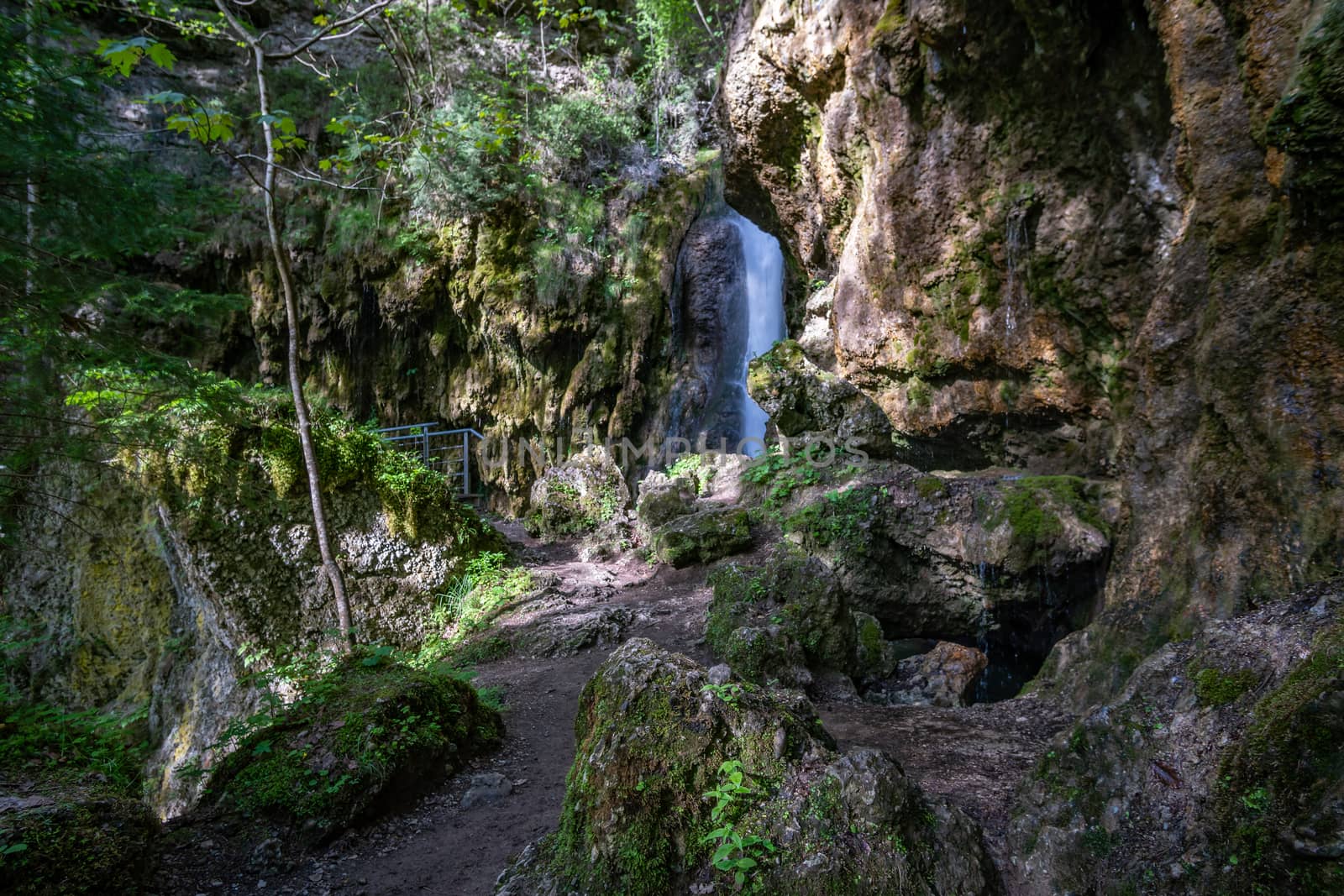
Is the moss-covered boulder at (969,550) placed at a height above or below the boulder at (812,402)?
below

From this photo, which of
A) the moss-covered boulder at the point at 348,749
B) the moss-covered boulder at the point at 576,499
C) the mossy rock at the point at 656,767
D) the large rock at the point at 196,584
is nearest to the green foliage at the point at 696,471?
the moss-covered boulder at the point at 576,499

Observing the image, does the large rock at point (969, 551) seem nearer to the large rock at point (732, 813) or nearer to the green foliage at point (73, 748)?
the large rock at point (732, 813)

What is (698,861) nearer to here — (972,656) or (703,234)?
(972,656)

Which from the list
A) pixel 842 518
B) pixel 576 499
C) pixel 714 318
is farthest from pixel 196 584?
pixel 714 318

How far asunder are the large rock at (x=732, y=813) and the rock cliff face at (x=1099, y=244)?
3170 millimetres

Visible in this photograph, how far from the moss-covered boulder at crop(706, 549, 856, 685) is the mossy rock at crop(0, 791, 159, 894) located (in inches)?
151

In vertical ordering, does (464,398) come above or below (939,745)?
above

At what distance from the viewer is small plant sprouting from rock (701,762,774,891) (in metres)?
2.08

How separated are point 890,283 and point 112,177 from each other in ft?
25.1

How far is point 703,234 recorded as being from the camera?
16.2 metres

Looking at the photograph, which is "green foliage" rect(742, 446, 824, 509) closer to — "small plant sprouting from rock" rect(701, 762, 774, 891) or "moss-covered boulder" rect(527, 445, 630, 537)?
"moss-covered boulder" rect(527, 445, 630, 537)

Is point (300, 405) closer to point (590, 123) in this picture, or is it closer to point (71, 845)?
point (71, 845)

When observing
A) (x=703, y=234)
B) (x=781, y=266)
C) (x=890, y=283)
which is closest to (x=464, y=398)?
(x=703, y=234)

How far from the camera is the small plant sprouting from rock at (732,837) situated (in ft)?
6.82
